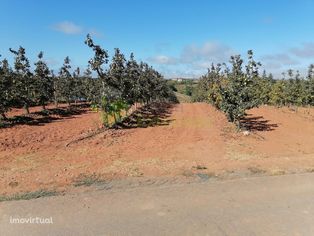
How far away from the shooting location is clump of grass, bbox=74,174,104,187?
1357 centimetres

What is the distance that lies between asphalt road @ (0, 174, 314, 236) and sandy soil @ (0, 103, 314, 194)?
195 centimetres

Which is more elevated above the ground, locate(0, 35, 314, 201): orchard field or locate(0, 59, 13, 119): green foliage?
locate(0, 59, 13, 119): green foliage

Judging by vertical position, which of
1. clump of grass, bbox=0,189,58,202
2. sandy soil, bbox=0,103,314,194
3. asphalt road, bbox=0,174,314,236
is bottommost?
asphalt road, bbox=0,174,314,236

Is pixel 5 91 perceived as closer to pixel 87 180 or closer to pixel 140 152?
pixel 140 152

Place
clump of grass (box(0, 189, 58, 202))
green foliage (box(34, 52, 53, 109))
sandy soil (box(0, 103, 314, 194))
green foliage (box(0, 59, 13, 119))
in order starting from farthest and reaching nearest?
green foliage (box(34, 52, 53, 109)) < green foliage (box(0, 59, 13, 119)) < sandy soil (box(0, 103, 314, 194)) < clump of grass (box(0, 189, 58, 202))

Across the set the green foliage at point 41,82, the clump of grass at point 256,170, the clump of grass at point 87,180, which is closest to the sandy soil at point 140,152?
the clump of grass at point 256,170

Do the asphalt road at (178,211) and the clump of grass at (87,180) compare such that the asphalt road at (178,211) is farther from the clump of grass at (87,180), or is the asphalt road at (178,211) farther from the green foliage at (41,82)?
the green foliage at (41,82)

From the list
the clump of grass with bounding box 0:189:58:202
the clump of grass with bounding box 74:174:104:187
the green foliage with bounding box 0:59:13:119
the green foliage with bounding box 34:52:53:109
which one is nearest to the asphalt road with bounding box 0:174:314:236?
the clump of grass with bounding box 0:189:58:202

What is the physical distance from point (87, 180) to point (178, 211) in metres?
4.72

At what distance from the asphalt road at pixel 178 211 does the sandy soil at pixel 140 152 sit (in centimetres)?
195

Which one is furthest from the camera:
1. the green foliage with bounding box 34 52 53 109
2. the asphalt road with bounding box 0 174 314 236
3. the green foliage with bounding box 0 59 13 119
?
the green foliage with bounding box 34 52 53 109

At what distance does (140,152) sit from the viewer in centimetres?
1966

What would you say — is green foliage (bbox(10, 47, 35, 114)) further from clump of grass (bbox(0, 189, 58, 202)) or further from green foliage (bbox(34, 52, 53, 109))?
clump of grass (bbox(0, 189, 58, 202))

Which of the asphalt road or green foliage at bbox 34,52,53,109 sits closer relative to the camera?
the asphalt road
